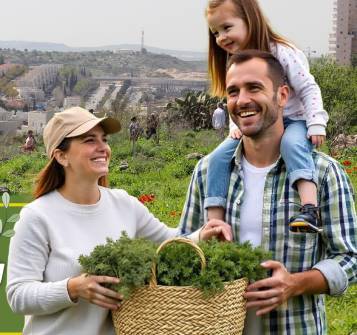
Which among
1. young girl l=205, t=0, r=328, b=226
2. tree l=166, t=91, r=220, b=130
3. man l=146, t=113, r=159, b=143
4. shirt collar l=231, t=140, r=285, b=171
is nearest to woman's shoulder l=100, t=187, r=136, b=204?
young girl l=205, t=0, r=328, b=226

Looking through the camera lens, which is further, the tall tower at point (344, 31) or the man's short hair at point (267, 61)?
the tall tower at point (344, 31)

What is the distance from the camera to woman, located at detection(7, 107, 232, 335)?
2711mm

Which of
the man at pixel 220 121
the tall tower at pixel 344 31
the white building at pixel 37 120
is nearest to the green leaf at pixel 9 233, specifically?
the man at pixel 220 121

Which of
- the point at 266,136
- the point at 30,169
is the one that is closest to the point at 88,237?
the point at 266,136

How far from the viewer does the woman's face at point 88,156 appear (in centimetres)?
287

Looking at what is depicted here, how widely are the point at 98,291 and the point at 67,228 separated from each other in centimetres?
39

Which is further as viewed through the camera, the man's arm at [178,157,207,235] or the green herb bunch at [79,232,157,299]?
the man's arm at [178,157,207,235]

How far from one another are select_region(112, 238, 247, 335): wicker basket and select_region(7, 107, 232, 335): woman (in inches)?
7.3

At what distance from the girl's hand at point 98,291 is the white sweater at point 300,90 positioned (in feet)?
2.93

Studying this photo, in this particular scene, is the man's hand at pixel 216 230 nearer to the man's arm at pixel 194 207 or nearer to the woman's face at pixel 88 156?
the man's arm at pixel 194 207

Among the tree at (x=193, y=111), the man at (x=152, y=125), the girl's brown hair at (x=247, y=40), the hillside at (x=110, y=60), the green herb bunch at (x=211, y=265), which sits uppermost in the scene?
the hillside at (x=110, y=60)

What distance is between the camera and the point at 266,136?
2.75 m

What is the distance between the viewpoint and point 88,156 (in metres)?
2.87

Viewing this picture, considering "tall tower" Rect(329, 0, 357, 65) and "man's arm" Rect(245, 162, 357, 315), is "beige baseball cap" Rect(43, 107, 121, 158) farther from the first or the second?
"tall tower" Rect(329, 0, 357, 65)
